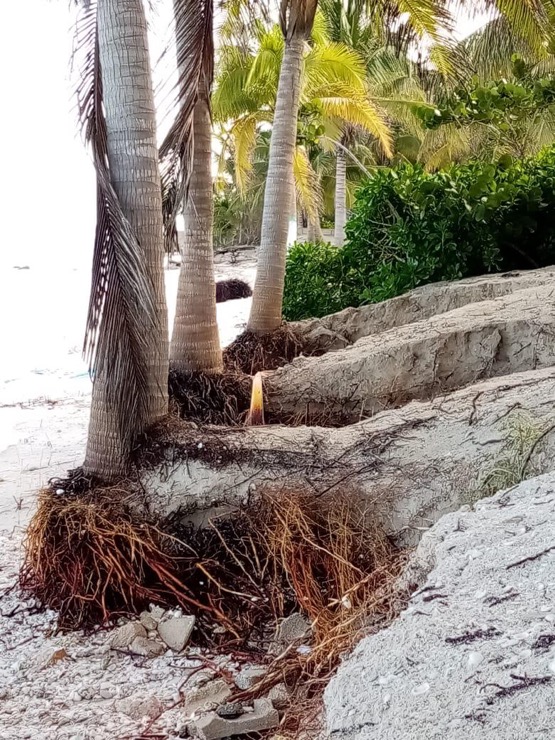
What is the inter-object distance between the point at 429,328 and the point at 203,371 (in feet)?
6.61

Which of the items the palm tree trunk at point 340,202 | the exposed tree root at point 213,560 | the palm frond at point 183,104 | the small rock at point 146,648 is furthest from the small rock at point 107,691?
the palm tree trunk at point 340,202

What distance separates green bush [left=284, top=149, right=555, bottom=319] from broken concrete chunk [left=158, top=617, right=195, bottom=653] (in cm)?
511

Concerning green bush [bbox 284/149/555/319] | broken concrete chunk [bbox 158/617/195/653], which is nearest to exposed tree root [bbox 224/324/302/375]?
green bush [bbox 284/149/555/319]

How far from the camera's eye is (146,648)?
11.4 feet

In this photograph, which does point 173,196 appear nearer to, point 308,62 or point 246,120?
point 308,62

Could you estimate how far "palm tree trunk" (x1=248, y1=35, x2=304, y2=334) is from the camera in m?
8.25

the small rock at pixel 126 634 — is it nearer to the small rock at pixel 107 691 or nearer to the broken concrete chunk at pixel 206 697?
the small rock at pixel 107 691

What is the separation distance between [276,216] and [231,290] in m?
10.0

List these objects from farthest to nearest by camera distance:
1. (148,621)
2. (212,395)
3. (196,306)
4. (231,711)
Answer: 1. (196,306)
2. (212,395)
3. (148,621)
4. (231,711)

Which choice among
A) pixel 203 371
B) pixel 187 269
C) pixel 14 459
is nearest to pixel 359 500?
pixel 203 371

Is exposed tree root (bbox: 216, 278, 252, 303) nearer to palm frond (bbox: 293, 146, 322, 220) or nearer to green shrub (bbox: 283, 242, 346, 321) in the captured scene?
palm frond (bbox: 293, 146, 322, 220)

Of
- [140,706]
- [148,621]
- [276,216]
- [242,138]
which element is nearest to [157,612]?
[148,621]

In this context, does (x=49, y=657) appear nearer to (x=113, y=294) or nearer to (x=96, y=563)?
(x=96, y=563)

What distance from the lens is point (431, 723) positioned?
67.2 inches
